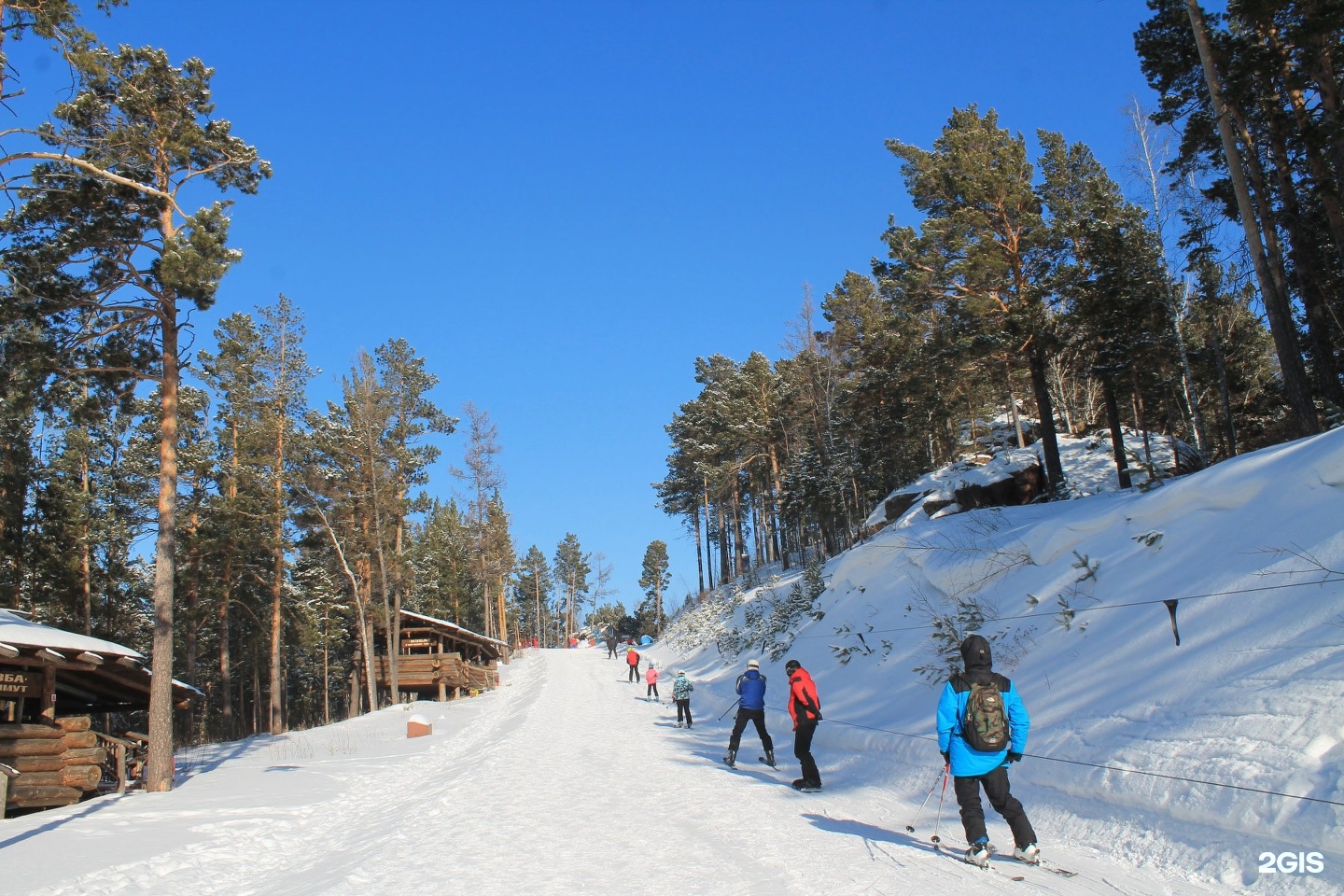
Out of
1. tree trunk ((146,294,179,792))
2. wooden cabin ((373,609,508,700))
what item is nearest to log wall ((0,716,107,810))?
tree trunk ((146,294,179,792))

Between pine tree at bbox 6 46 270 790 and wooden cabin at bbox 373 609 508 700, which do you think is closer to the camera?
pine tree at bbox 6 46 270 790

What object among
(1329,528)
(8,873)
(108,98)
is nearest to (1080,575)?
(1329,528)

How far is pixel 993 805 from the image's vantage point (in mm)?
6254

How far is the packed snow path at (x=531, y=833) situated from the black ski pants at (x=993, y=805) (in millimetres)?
275

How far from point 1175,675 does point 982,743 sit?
3322 millimetres

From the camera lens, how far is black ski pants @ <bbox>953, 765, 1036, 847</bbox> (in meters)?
6.23

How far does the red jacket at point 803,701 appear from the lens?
1055cm

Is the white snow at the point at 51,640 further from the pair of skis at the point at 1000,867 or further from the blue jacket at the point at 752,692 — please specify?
the pair of skis at the point at 1000,867

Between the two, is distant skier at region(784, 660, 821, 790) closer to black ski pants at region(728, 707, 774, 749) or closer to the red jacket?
the red jacket

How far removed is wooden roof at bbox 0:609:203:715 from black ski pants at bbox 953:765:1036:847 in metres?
14.0

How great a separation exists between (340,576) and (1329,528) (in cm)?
4058

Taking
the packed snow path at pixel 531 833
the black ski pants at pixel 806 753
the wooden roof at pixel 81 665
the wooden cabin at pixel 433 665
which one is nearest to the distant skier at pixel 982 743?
the packed snow path at pixel 531 833

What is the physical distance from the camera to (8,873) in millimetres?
8086

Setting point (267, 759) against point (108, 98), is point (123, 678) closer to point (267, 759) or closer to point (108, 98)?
point (267, 759)
